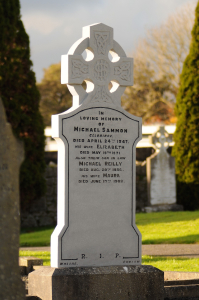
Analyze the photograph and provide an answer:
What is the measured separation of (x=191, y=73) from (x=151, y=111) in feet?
74.6

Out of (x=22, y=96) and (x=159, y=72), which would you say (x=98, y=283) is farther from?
(x=159, y=72)

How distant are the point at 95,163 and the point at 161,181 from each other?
33.8 ft

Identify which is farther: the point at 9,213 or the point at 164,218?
the point at 164,218

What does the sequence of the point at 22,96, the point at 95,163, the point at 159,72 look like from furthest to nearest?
the point at 159,72 → the point at 22,96 → the point at 95,163

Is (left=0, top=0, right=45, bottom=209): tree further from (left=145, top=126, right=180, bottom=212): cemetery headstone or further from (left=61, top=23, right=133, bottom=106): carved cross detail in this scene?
(left=61, top=23, right=133, bottom=106): carved cross detail

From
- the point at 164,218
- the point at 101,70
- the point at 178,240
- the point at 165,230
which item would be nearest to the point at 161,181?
the point at 164,218

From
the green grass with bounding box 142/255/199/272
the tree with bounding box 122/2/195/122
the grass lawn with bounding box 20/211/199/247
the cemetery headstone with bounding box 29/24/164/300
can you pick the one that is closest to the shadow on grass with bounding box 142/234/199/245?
the grass lawn with bounding box 20/211/199/247

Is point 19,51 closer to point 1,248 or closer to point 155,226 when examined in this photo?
point 155,226

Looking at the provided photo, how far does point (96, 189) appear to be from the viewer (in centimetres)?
539

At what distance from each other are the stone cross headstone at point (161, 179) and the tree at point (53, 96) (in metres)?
24.6

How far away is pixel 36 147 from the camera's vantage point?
14.5 m

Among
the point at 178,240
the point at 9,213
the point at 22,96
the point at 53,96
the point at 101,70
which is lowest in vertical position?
the point at 178,240

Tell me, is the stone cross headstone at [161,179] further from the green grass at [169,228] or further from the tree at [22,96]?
the tree at [22,96]

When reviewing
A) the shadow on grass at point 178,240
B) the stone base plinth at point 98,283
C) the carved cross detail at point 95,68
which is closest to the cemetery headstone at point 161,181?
the shadow on grass at point 178,240
